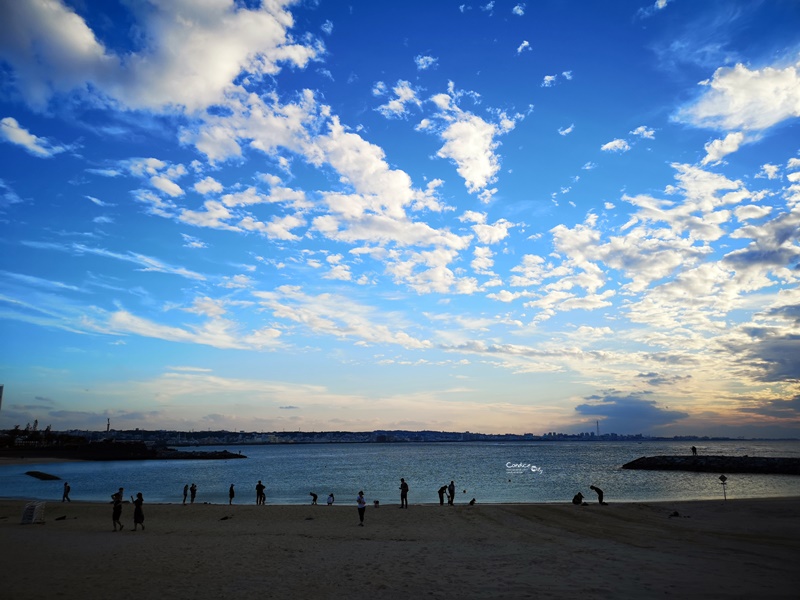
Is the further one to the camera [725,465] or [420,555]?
[725,465]

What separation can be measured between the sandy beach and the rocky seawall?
4965 centimetres

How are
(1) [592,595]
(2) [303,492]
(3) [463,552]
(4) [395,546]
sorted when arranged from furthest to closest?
1. (2) [303,492]
2. (4) [395,546]
3. (3) [463,552]
4. (1) [592,595]

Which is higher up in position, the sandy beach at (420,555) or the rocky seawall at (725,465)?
the sandy beach at (420,555)

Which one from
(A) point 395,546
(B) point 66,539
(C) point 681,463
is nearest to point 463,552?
(A) point 395,546

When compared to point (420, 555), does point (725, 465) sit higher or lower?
lower

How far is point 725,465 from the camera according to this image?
72.0 metres

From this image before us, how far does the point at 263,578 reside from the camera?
44.0 feet

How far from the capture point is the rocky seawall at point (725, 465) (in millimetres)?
67438

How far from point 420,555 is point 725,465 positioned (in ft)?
243

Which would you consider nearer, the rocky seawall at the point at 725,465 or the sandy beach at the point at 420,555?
the sandy beach at the point at 420,555

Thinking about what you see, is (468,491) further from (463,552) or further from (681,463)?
(681,463)

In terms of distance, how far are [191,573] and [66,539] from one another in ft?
31.1

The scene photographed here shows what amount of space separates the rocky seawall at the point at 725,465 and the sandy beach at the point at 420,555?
163ft

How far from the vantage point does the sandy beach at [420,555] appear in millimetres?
11969
